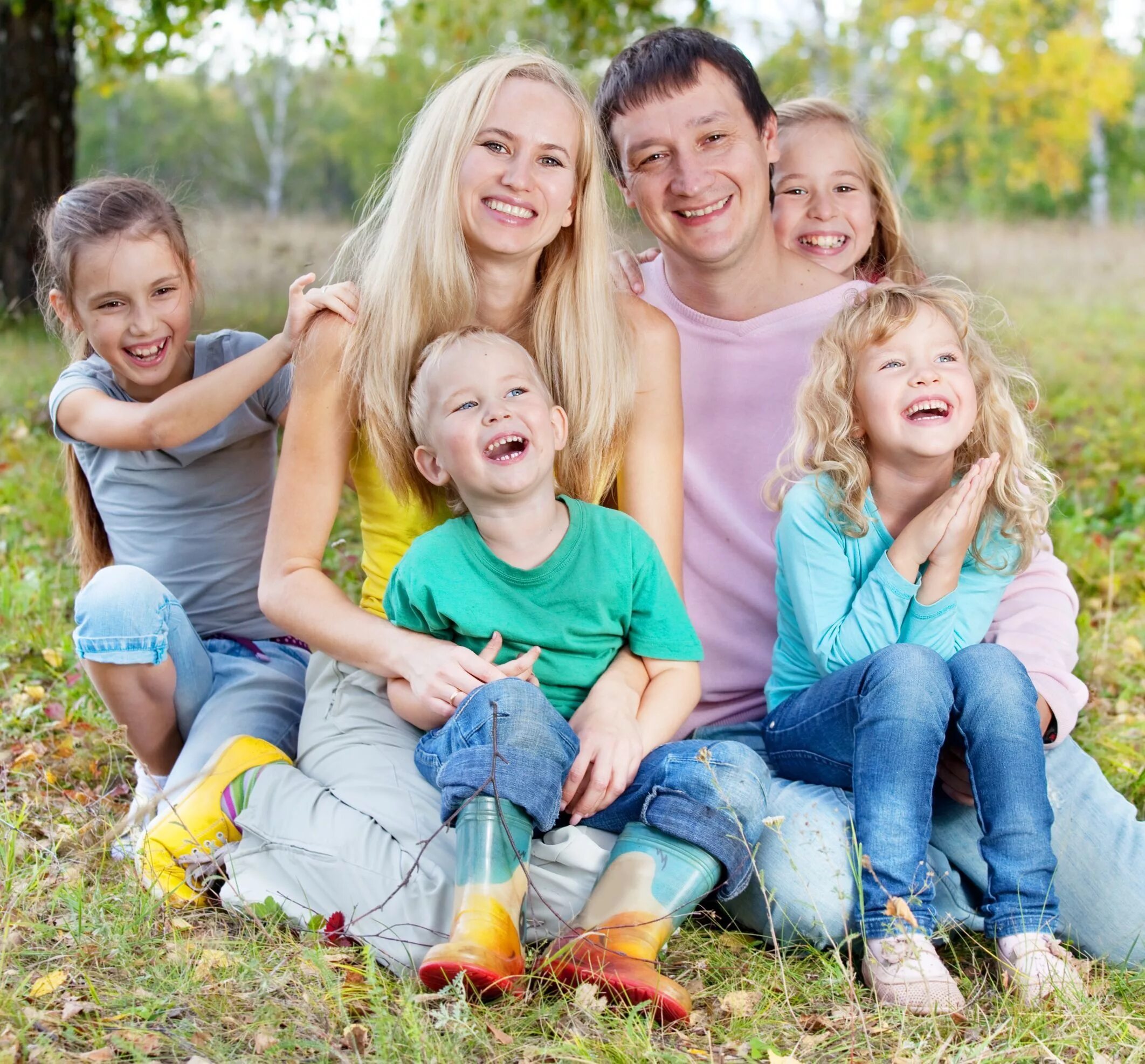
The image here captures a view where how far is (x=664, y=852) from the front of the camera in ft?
7.60

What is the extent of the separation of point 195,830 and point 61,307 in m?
1.47

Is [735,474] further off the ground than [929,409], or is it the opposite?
[929,409]

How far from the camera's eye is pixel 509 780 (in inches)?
87.8

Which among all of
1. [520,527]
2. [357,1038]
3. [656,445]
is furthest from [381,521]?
[357,1038]

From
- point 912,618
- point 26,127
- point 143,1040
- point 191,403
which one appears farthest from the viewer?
point 26,127

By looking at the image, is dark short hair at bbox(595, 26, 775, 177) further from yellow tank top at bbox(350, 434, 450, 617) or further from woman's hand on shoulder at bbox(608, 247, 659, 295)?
yellow tank top at bbox(350, 434, 450, 617)

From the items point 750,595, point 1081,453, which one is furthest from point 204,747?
point 1081,453

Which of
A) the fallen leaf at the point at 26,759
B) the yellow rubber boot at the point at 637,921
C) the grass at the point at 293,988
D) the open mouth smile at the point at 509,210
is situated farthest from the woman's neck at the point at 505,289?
the fallen leaf at the point at 26,759

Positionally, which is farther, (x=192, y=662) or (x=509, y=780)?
(x=192, y=662)

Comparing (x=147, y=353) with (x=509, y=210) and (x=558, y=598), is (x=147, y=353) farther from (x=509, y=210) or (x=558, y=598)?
(x=558, y=598)

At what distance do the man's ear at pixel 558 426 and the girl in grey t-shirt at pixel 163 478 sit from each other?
545 millimetres

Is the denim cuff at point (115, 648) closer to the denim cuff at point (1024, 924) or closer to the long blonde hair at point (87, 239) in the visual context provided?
the long blonde hair at point (87, 239)

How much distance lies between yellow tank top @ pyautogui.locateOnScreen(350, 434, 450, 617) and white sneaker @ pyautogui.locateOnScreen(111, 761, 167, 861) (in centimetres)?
67

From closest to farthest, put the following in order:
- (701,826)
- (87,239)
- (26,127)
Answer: (701,826)
(87,239)
(26,127)
